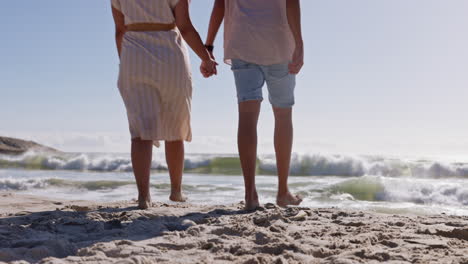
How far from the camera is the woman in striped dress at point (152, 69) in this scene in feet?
10.9

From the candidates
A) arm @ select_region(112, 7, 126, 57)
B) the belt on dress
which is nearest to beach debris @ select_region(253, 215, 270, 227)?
the belt on dress

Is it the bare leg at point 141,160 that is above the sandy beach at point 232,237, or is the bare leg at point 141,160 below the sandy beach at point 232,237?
above

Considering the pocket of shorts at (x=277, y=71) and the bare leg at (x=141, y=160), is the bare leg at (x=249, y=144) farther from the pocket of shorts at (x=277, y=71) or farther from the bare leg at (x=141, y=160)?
the bare leg at (x=141, y=160)

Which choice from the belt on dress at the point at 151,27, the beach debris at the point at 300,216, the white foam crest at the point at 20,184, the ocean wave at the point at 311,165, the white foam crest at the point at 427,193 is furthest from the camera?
the ocean wave at the point at 311,165

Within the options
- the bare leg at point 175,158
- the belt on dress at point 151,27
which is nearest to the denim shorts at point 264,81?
the belt on dress at point 151,27

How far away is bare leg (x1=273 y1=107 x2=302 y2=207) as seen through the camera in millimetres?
3490

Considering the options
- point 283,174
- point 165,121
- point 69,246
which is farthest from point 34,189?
point 69,246

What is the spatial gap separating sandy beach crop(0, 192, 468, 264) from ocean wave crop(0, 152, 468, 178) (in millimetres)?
8513

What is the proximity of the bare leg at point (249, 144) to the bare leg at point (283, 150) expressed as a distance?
27 centimetres

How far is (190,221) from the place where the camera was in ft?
9.33

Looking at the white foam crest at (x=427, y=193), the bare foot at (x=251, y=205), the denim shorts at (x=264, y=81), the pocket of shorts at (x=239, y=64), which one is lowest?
the white foam crest at (x=427, y=193)

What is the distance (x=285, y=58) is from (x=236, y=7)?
501 millimetres

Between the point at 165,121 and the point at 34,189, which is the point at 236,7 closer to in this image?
the point at 165,121

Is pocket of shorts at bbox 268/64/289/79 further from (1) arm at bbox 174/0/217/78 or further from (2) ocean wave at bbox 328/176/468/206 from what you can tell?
(2) ocean wave at bbox 328/176/468/206
